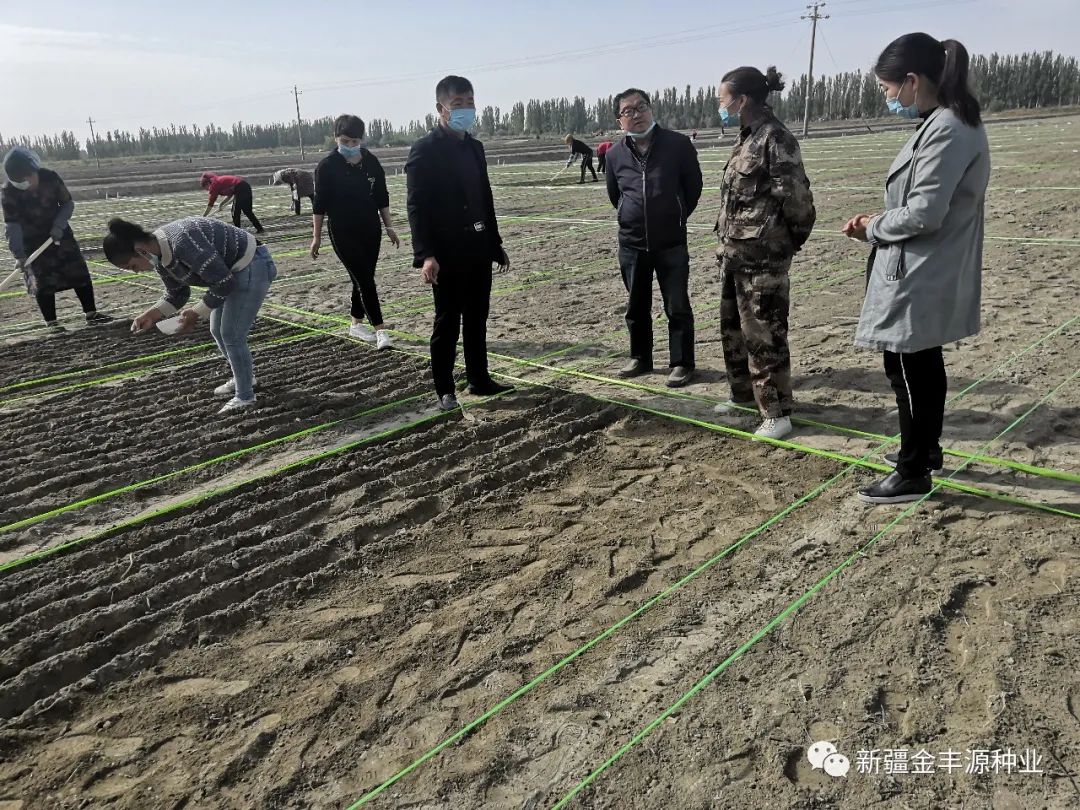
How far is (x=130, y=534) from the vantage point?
3.23 metres

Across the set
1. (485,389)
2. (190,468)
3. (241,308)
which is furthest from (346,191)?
(190,468)

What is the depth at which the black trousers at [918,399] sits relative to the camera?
2.81 metres

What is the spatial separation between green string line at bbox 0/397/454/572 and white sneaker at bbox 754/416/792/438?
1.78 meters

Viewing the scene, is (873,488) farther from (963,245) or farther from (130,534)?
(130,534)

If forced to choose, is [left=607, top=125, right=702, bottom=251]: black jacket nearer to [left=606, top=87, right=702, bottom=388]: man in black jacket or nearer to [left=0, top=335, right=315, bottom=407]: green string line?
[left=606, top=87, right=702, bottom=388]: man in black jacket

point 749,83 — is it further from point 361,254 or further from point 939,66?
point 361,254

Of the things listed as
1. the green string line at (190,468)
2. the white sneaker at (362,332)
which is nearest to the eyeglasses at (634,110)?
the green string line at (190,468)

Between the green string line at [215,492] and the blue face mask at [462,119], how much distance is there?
63.1 inches

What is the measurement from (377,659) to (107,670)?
885 mm

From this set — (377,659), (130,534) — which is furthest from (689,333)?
(130,534)

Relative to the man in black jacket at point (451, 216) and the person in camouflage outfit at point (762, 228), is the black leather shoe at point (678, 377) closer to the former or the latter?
the person in camouflage outfit at point (762, 228)

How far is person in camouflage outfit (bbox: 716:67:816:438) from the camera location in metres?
3.42

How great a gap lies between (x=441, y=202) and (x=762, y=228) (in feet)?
5.61

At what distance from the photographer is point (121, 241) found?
3.58 meters
